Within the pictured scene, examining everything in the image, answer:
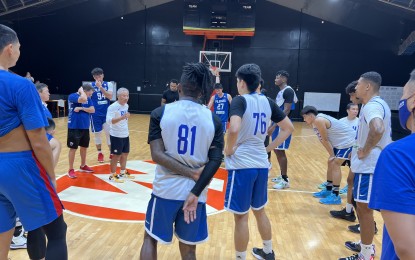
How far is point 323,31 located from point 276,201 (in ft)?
46.1

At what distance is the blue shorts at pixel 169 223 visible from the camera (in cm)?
201

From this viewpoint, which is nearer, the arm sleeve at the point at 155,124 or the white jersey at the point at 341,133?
the arm sleeve at the point at 155,124

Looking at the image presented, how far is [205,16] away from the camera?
14859 millimetres

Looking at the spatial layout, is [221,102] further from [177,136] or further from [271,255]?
[177,136]

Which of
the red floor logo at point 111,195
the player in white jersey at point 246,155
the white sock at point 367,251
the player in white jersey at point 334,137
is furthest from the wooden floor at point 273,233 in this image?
the player in white jersey at point 246,155

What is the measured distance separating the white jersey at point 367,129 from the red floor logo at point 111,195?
2.14 metres

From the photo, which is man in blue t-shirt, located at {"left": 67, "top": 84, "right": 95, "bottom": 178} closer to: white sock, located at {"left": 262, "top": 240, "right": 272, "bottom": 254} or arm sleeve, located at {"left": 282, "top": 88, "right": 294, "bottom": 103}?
arm sleeve, located at {"left": 282, "top": 88, "right": 294, "bottom": 103}

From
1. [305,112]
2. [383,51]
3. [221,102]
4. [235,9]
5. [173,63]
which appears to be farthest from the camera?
[173,63]

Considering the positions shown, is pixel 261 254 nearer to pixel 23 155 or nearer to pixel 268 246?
pixel 268 246

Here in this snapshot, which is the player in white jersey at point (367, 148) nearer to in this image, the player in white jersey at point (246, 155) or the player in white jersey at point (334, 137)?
the player in white jersey at point (246, 155)

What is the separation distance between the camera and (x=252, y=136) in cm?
287

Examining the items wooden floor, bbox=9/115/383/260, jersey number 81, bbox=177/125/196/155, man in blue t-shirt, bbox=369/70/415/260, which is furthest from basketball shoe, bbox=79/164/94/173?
man in blue t-shirt, bbox=369/70/415/260

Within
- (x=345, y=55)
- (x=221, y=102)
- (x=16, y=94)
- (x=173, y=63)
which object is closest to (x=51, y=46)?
(x=173, y=63)

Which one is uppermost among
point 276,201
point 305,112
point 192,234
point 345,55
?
point 345,55
